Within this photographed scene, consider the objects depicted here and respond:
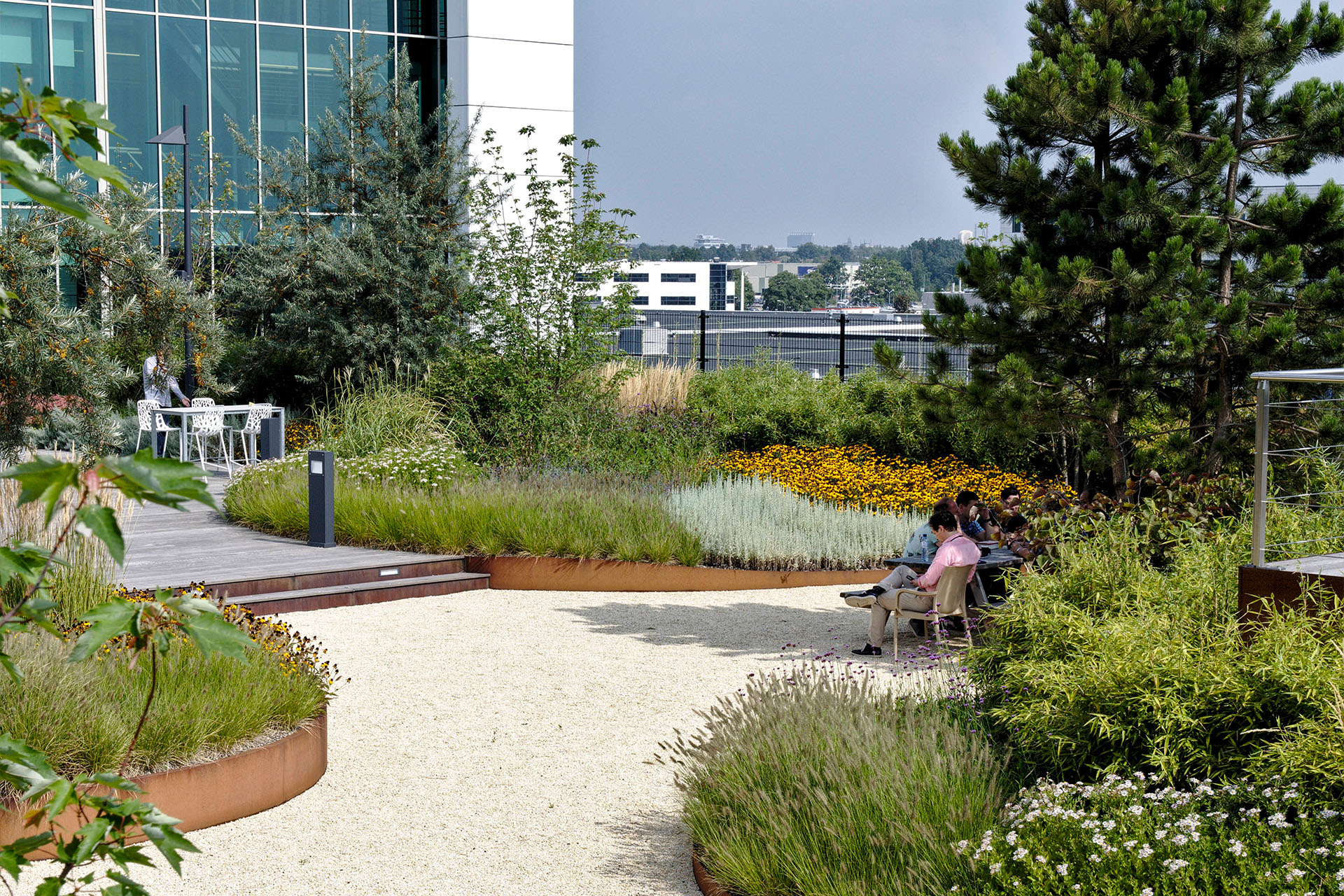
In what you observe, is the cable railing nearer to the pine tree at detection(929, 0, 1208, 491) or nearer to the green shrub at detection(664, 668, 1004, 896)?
the pine tree at detection(929, 0, 1208, 491)

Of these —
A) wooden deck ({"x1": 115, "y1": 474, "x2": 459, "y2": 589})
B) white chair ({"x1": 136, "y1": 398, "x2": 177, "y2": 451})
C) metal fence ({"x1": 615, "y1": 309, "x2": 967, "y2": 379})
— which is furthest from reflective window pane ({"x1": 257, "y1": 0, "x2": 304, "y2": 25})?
wooden deck ({"x1": 115, "y1": 474, "x2": 459, "y2": 589})

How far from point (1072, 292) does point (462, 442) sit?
8080 millimetres

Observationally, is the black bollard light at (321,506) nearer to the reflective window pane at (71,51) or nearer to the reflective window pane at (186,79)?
the reflective window pane at (186,79)

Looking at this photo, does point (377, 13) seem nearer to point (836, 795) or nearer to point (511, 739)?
point (511, 739)

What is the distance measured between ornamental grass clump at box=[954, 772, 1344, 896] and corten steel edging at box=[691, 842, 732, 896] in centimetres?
90

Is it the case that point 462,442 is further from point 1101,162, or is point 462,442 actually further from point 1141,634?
point 1141,634

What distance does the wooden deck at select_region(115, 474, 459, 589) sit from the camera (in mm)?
9422

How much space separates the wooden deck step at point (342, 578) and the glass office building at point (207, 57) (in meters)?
11.7

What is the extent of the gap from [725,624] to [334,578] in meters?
3.24

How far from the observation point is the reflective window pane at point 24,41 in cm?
1853

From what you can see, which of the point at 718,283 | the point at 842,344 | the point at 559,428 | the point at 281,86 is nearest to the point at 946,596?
the point at 559,428

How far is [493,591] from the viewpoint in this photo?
33.7ft

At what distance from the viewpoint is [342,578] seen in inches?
384

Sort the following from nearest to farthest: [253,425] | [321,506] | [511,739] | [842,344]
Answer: [511,739]
[321,506]
[253,425]
[842,344]
